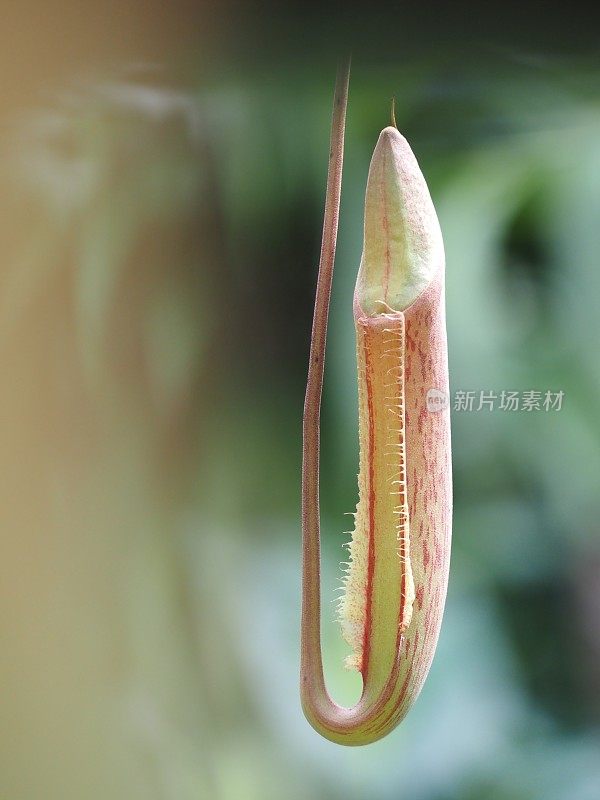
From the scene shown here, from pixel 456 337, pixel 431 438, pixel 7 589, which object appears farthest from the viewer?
pixel 456 337

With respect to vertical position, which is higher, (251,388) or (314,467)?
(251,388)

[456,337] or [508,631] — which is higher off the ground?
[456,337]

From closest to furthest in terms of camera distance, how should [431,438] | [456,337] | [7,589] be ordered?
1. [431,438]
2. [7,589]
3. [456,337]

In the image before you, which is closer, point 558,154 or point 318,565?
point 318,565

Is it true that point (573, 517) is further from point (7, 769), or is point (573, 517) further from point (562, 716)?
point (7, 769)

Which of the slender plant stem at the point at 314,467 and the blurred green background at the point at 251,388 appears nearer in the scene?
the slender plant stem at the point at 314,467

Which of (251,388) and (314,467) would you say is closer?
(314,467)

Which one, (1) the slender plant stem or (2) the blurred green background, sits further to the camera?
(2) the blurred green background

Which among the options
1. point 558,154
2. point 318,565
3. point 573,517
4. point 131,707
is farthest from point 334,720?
point 558,154
